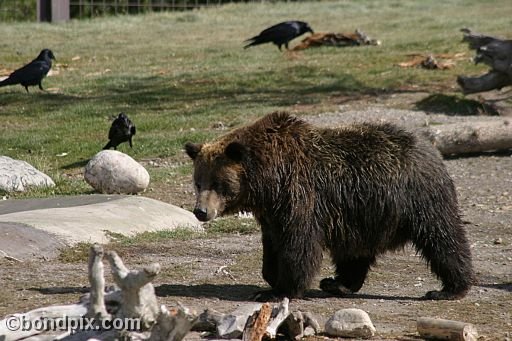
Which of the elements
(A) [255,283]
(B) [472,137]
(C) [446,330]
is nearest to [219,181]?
(A) [255,283]

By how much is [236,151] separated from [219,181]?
0.82 feet

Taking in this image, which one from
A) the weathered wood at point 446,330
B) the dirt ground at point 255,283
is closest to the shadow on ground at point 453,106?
the dirt ground at point 255,283

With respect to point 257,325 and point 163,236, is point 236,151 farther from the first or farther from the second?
point 163,236

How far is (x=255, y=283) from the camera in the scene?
853 centimetres

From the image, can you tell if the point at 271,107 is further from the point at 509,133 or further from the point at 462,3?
the point at 462,3

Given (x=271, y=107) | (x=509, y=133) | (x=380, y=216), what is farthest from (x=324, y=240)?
(x=271, y=107)

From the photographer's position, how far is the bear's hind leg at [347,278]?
8242 mm

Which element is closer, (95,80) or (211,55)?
(95,80)

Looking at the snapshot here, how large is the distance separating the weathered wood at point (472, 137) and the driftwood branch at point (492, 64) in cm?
212

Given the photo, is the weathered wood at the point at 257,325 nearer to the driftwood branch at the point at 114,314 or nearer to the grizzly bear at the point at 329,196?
the driftwood branch at the point at 114,314

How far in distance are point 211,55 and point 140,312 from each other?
17347 mm

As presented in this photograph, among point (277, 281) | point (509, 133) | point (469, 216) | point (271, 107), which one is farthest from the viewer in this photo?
point (271, 107)

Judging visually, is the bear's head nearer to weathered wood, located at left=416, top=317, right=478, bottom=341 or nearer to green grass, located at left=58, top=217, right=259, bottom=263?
green grass, located at left=58, top=217, right=259, bottom=263

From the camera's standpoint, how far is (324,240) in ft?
26.0
